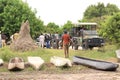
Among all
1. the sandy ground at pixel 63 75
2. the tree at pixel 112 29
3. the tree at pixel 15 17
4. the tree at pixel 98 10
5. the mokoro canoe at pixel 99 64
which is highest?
the tree at pixel 98 10

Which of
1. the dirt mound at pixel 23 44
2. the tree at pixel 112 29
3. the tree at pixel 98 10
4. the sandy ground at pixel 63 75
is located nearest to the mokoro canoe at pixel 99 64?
the sandy ground at pixel 63 75

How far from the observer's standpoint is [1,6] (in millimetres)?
46031

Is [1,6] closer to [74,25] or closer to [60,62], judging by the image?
[74,25]

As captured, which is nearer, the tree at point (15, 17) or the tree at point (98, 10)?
the tree at point (15, 17)

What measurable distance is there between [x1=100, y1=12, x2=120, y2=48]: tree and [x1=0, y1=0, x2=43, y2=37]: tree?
16146mm

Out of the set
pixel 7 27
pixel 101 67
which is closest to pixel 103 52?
pixel 101 67

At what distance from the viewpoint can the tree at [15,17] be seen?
43812 mm

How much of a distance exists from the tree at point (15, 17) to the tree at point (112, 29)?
1615cm

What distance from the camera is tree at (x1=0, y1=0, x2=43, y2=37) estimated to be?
4381cm

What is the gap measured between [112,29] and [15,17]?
17722 mm

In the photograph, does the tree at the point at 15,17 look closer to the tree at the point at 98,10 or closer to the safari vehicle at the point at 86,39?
the safari vehicle at the point at 86,39

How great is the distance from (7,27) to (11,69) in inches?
1001

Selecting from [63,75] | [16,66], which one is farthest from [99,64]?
[16,66]

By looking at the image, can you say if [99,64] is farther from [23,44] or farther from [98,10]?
[98,10]
